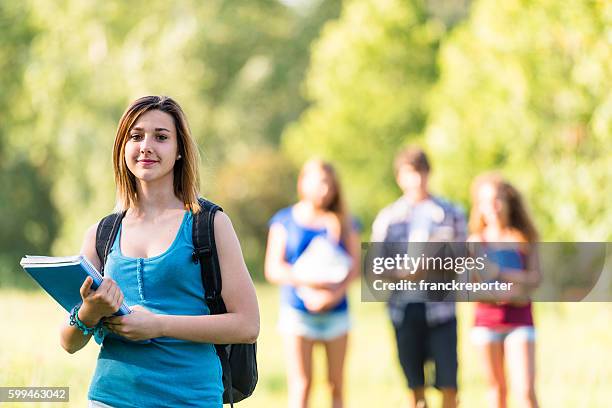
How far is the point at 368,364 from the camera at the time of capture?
15.9 metres

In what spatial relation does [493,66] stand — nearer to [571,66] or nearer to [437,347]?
[571,66]

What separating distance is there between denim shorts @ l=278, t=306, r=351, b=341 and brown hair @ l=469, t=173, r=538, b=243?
1.17 meters

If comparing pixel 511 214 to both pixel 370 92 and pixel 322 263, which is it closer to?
pixel 322 263

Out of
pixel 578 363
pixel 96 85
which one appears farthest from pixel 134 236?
pixel 96 85

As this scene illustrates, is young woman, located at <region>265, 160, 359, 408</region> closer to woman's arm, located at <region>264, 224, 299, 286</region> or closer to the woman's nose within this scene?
woman's arm, located at <region>264, 224, 299, 286</region>

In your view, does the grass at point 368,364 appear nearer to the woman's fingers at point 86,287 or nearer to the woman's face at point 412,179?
the woman's face at point 412,179

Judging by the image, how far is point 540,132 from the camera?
2095 centimetres

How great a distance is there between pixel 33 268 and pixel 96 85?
A: 28009 mm

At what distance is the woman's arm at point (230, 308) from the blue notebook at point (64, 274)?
17cm

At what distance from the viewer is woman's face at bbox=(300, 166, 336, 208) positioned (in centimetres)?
785

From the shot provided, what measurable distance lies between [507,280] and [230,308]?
14.0 feet

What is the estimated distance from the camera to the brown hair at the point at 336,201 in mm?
7846

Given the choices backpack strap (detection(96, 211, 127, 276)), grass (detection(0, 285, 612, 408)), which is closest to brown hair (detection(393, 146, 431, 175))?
grass (detection(0, 285, 612, 408))

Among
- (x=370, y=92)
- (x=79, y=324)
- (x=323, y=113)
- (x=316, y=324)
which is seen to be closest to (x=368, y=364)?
(x=316, y=324)
